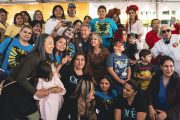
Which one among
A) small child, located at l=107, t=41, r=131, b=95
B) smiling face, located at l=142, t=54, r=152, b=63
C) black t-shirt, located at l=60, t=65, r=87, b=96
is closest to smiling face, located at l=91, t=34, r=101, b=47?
small child, located at l=107, t=41, r=131, b=95

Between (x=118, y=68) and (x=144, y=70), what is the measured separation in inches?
18.7

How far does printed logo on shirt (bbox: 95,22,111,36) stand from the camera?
537 cm

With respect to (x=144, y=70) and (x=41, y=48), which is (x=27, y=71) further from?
(x=144, y=70)

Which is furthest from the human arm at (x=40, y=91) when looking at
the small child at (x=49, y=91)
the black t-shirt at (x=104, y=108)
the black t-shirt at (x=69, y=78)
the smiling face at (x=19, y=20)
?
the smiling face at (x=19, y=20)

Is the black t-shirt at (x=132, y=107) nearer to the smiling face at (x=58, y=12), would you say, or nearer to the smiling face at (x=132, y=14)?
the smiling face at (x=58, y=12)

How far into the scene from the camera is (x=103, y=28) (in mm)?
5406

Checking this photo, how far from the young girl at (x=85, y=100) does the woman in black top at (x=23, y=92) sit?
1.89 ft

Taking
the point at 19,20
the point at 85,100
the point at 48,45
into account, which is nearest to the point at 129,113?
the point at 85,100

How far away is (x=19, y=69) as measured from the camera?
3.37m

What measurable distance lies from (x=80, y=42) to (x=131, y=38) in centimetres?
107

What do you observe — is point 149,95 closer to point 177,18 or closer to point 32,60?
point 32,60

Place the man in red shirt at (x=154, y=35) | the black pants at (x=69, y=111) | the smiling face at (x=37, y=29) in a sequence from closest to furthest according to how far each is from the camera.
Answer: the black pants at (x=69, y=111) < the smiling face at (x=37, y=29) < the man in red shirt at (x=154, y=35)

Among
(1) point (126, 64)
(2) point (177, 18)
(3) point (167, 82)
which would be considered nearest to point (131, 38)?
(1) point (126, 64)

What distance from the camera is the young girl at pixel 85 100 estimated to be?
385cm
